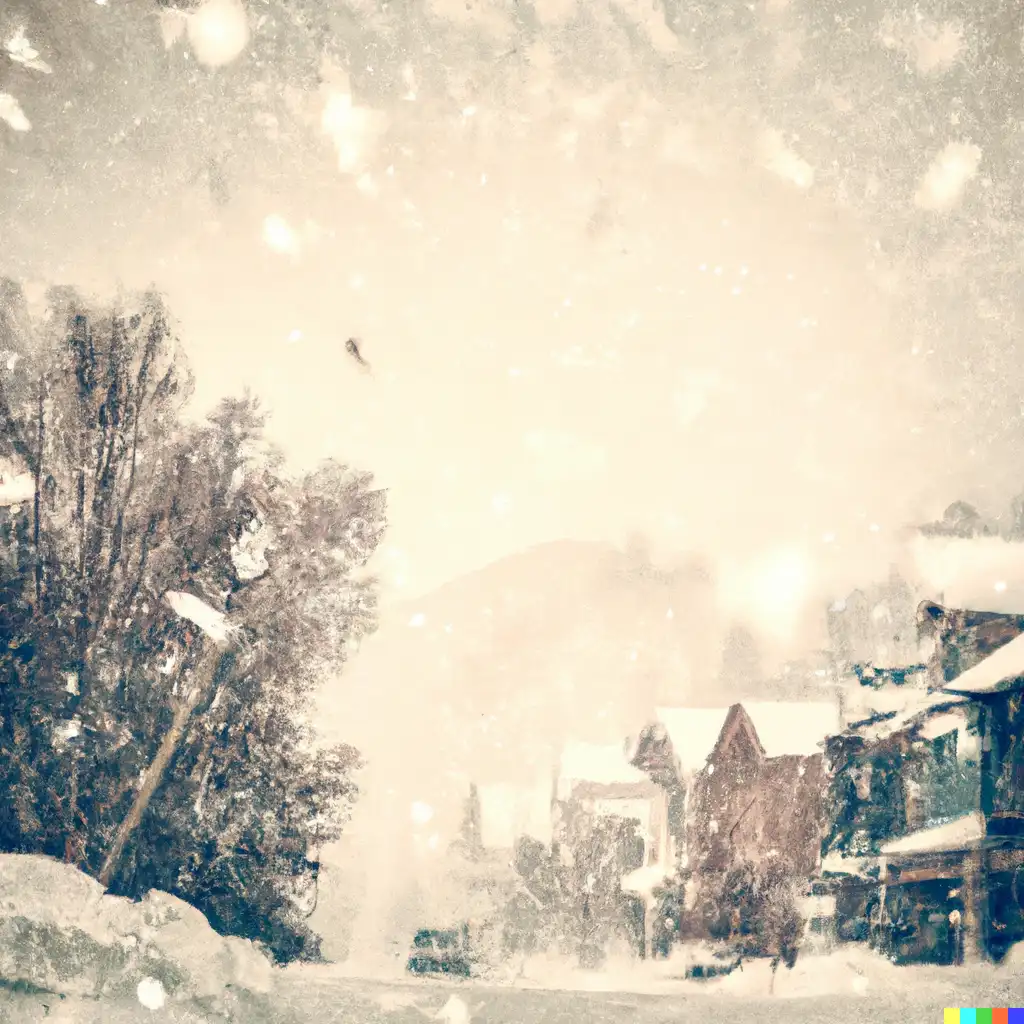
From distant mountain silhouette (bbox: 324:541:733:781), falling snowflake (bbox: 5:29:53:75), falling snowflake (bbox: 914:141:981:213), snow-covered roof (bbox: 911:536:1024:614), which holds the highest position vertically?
falling snowflake (bbox: 5:29:53:75)

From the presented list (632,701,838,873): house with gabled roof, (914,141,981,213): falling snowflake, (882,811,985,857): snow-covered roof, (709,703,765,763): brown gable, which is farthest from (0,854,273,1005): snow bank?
(914,141,981,213): falling snowflake

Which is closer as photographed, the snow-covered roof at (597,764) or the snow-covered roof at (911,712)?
the snow-covered roof at (597,764)

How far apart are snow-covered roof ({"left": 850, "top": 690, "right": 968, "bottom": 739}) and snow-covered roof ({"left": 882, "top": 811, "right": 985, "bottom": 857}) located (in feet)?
1.27

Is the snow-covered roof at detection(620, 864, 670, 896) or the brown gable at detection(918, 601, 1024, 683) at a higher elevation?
the brown gable at detection(918, 601, 1024, 683)

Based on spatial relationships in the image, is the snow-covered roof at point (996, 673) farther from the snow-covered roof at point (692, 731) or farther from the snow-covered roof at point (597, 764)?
the snow-covered roof at point (597, 764)

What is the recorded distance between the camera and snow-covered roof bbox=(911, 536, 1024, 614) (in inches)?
123

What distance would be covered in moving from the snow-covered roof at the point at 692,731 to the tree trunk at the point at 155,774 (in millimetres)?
1693

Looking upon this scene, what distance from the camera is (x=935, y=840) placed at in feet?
10.2

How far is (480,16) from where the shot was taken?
2992 mm

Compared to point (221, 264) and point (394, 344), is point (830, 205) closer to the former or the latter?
point (394, 344)

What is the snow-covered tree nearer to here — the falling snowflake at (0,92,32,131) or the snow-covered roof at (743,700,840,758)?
the falling snowflake at (0,92,32,131)

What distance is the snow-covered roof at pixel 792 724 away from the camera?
3.04 meters

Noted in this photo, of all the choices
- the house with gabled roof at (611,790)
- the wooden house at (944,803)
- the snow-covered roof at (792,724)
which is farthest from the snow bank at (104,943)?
the wooden house at (944,803)

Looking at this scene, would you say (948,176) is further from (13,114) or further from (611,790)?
(13,114)
